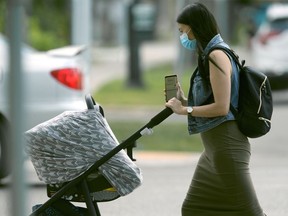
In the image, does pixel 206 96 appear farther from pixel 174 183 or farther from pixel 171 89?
pixel 174 183

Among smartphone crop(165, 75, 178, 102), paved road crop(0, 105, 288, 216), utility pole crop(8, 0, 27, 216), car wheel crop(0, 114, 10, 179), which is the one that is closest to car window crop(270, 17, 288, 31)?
paved road crop(0, 105, 288, 216)

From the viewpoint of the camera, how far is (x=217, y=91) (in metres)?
6.03

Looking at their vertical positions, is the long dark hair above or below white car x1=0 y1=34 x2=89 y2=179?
above

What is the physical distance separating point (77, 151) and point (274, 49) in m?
13.5

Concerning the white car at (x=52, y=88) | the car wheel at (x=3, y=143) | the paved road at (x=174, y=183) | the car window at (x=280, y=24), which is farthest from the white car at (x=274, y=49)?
the car wheel at (x=3, y=143)

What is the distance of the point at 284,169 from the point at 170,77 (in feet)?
18.5

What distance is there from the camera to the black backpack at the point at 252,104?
6117 millimetres

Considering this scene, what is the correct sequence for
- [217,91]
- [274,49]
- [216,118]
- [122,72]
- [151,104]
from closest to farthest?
[217,91]
[216,118]
[151,104]
[274,49]
[122,72]

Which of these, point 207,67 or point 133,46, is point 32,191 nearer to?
point 207,67

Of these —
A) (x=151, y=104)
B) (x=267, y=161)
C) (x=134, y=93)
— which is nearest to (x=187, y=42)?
(x=267, y=161)

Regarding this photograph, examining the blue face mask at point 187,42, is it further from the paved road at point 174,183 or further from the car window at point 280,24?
the car window at point 280,24

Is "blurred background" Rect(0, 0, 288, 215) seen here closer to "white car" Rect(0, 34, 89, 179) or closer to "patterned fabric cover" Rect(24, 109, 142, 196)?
"white car" Rect(0, 34, 89, 179)

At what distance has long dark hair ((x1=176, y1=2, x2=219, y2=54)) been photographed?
6.13 m

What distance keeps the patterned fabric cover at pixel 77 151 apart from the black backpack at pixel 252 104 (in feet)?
2.26
